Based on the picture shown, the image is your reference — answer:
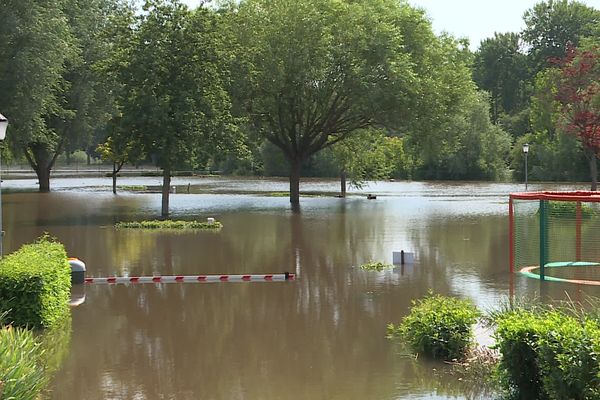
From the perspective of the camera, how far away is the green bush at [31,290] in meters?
10.3

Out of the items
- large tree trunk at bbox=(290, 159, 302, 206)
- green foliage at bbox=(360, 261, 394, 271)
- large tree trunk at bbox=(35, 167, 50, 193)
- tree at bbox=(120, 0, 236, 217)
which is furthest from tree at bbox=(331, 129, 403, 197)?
green foliage at bbox=(360, 261, 394, 271)

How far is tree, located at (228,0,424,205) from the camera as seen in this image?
31844 millimetres

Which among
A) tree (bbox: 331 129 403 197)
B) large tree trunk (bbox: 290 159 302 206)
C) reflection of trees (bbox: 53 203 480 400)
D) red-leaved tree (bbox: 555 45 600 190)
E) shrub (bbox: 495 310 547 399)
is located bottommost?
reflection of trees (bbox: 53 203 480 400)

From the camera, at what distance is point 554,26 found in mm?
94938

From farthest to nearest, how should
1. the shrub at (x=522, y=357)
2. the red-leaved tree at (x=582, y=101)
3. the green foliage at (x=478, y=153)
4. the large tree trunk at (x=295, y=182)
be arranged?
the green foliage at (x=478, y=153)
the large tree trunk at (x=295, y=182)
the red-leaved tree at (x=582, y=101)
the shrub at (x=522, y=357)

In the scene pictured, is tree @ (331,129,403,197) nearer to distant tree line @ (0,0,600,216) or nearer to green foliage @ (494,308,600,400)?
distant tree line @ (0,0,600,216)

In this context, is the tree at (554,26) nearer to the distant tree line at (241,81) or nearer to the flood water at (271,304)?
the distant tree line at (241,81)

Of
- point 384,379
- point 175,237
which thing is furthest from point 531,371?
point 175,237

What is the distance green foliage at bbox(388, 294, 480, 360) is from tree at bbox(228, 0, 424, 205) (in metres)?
22.9

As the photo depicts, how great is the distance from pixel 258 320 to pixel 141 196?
3537cm

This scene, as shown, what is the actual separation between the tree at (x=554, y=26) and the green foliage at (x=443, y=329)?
87.4 m

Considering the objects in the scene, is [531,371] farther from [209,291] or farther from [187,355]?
[209,291]

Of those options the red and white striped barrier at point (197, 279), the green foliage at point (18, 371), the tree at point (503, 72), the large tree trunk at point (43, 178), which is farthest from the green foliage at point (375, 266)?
the tree at point (503, 72)

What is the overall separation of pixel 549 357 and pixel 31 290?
6909 millimetres
